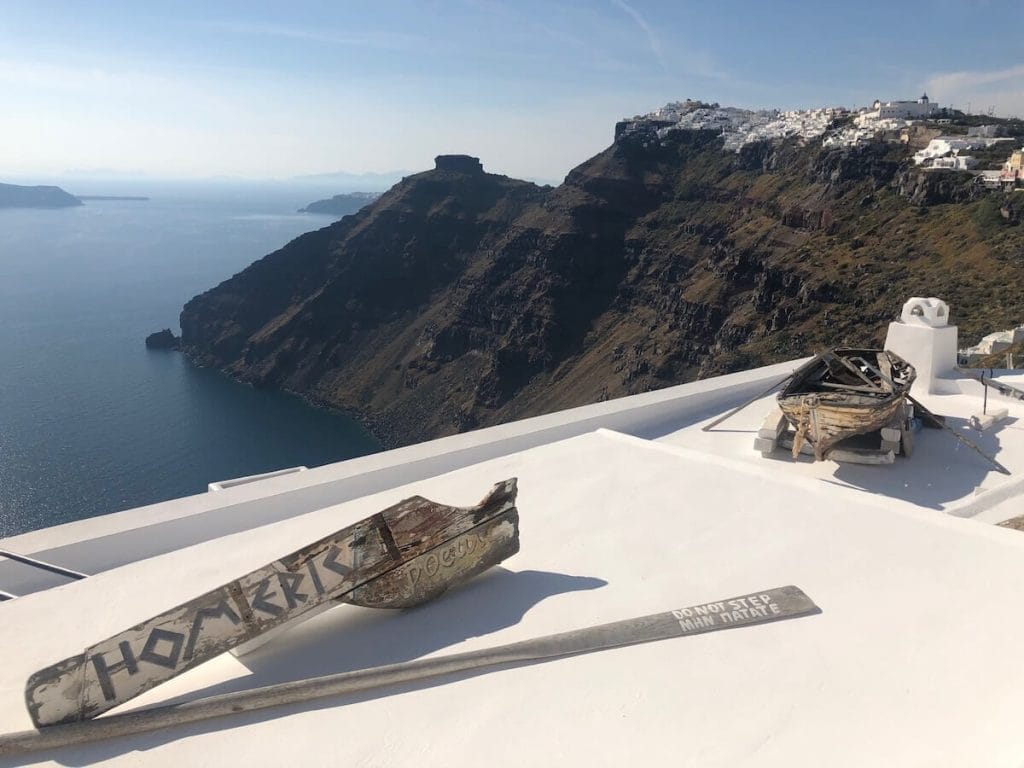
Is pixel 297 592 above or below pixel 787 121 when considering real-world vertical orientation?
below

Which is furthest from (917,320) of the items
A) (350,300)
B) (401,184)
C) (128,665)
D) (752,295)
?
(401,184)

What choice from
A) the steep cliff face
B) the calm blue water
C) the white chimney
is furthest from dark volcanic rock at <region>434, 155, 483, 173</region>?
the white chimney

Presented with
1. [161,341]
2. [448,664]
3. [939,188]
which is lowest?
[161,341]

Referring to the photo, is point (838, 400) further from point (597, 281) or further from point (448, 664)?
point (597, 281)

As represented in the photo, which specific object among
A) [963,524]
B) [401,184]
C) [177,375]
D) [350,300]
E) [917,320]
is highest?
[401,184]

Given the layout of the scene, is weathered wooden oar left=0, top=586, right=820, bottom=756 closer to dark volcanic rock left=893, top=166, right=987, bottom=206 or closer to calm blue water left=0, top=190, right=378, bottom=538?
calm blue water left=0, top=190, right=378, bottom=538

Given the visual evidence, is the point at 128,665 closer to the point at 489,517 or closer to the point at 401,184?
the point at 489,517

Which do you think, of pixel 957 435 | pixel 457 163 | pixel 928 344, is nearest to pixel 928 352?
pixel 928 344
